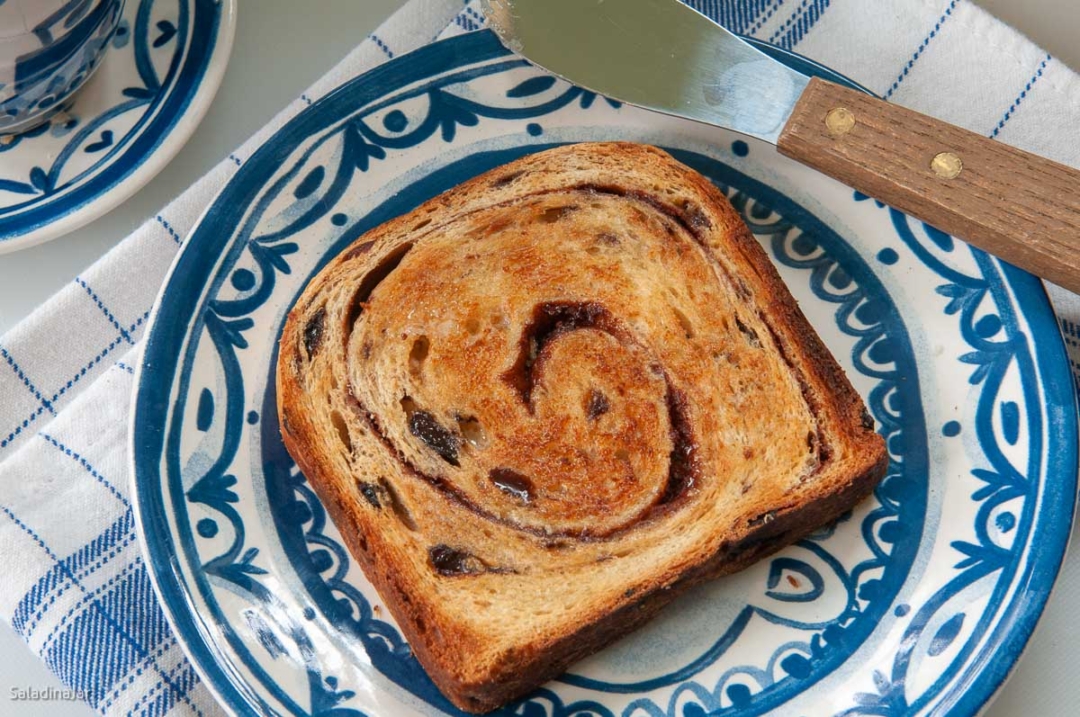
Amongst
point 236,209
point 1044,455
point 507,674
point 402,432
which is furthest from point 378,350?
point 1044,455

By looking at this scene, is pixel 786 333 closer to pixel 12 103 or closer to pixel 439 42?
pixel 439 42

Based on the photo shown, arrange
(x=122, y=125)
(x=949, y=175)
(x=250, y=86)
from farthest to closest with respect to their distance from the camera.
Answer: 1. (x=250, y=86)
2. (x=122, y=125)
3. (x=949, y=175)

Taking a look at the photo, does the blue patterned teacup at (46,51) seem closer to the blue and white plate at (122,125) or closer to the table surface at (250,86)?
the blue and white plate at (122,125)

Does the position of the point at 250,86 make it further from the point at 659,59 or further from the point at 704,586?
the point at 704,586

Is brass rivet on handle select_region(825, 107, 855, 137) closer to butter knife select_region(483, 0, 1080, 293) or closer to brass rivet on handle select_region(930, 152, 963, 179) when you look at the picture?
butter knife select_region(483, 0, 1080, 293)

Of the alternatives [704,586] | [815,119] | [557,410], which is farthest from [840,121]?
[704,586]

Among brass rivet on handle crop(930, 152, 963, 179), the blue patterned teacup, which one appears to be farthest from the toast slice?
the blue patterned teacup
